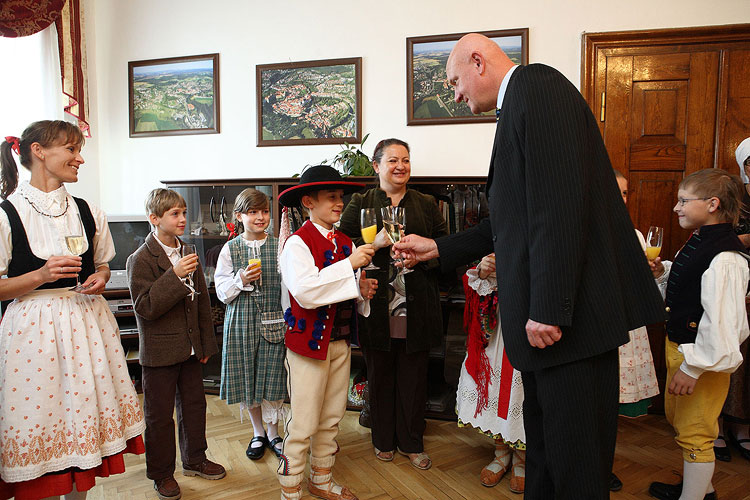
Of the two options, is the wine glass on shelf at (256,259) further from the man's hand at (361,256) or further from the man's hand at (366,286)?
the man's hand at (361,256)

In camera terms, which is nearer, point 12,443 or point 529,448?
point 529,448

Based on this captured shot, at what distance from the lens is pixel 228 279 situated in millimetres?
2693

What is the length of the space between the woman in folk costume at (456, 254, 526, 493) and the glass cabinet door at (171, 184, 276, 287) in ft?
5.65

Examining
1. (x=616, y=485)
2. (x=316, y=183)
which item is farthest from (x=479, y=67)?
(x=616, y=485)

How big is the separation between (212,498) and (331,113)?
263 centimetres

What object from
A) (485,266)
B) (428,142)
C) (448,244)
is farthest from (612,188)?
(428,142)

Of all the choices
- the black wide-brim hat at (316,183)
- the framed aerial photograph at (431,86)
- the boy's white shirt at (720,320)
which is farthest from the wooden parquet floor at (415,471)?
the framed aerial photograph at (431,86)

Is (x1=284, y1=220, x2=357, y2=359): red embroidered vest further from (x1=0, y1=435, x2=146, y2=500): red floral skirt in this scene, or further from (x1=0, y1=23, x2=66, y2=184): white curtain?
(x1=0, y1=23, x2=66, y2=184): white curtain

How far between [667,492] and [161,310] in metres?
2.42

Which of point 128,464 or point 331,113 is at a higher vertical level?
point 331,113

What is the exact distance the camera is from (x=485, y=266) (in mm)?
2377

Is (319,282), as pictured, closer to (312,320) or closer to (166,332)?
(312,320)

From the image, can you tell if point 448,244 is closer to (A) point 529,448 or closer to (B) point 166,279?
(A) point 529,448

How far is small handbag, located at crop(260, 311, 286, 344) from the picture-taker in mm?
2652
